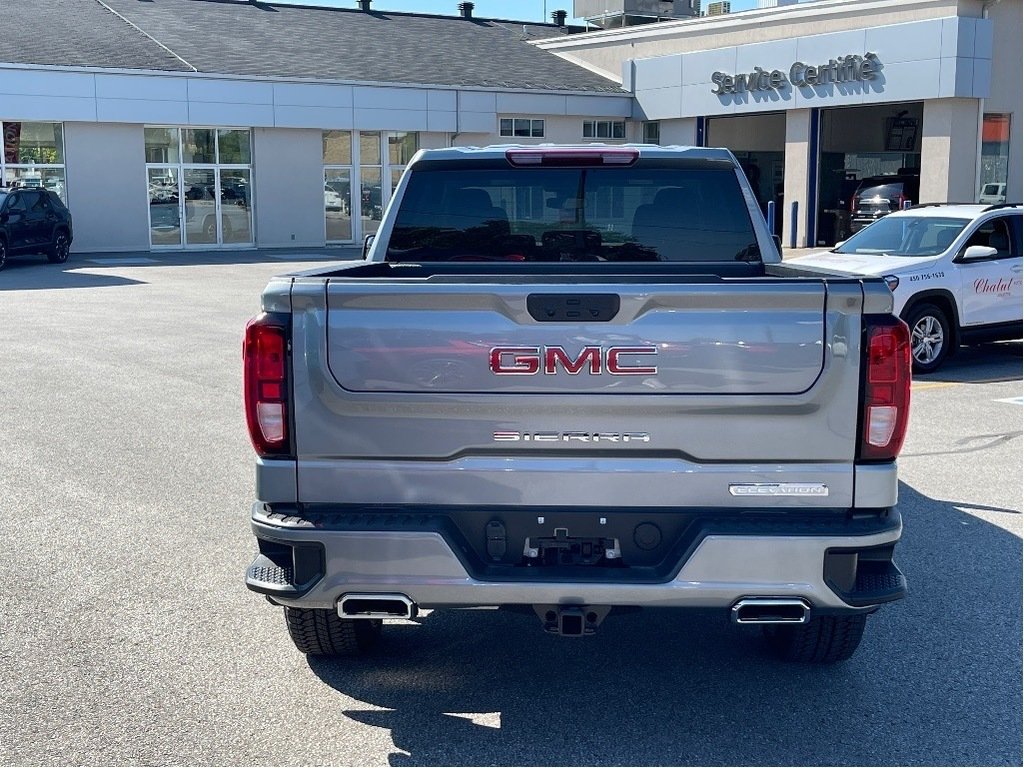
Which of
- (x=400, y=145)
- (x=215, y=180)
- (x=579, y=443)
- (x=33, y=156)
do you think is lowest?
(x=579, y=443)

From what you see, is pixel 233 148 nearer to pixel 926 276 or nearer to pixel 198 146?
pixel 198 146

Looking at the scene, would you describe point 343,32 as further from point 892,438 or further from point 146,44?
point 892,438

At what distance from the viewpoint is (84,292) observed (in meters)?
22.2

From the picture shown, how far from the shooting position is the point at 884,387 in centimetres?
405

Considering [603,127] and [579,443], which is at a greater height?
[603,127]

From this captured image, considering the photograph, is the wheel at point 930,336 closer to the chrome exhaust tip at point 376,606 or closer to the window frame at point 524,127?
the chrome exhaust tip at point 376,606

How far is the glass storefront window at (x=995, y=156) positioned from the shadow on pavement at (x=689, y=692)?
27.0 metres

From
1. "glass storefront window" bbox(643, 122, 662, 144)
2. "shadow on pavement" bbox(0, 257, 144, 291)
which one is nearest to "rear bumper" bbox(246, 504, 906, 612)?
"shadow on pavement" bbox(0, 257, 144, 291)

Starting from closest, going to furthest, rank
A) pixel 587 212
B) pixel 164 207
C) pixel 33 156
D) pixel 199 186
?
pixel 587 212
pixel 33 156
pixel 164 207
pixel 199 186

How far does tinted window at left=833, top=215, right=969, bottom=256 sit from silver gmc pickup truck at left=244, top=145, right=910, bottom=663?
33.5ft

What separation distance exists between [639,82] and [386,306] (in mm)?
37410

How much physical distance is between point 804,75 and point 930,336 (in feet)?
70.0

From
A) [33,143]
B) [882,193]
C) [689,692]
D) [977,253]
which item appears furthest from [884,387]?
[33,143]

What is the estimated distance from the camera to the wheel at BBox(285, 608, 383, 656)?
4.79 m
